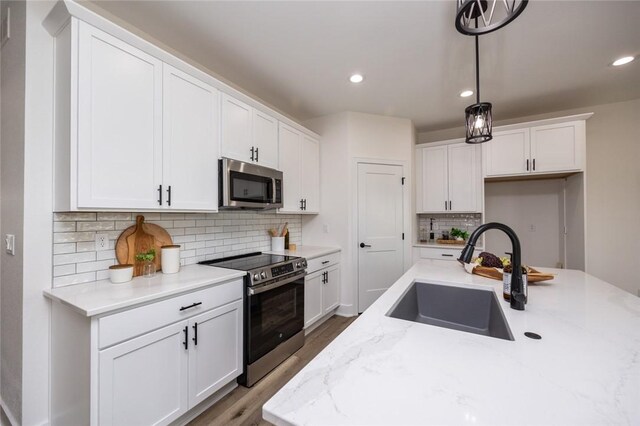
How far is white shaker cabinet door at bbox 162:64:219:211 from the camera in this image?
1.87 meters

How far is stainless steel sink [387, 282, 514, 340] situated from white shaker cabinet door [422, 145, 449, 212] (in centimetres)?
259

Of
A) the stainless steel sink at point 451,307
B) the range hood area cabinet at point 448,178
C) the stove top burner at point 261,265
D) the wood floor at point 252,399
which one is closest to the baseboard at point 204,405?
the wood floor at point 252,399

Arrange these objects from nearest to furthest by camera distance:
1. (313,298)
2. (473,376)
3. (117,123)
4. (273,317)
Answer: (473,376) → (117,123) → (273,317) → (313,298)

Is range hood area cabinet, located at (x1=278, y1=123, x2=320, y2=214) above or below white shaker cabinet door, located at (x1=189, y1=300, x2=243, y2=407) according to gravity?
above

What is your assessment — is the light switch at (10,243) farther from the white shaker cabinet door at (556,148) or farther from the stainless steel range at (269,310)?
the white shaker cabinet door at (556,148)

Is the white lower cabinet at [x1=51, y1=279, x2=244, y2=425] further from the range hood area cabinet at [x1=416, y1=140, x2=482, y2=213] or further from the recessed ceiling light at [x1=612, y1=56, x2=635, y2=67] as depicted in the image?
the recessed ceiling light at [x1=612, y1=56, x2=635, y2=67]

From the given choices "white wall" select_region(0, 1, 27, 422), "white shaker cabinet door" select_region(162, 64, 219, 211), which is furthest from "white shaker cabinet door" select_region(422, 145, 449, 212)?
"white wall" select_region(0, 1, 27, 422)

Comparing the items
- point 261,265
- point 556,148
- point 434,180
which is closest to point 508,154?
point 556,148

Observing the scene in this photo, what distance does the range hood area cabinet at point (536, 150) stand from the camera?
10.5 feet

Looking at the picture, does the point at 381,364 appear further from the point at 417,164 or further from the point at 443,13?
the point at 417,164

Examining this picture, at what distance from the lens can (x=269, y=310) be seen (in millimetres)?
2225

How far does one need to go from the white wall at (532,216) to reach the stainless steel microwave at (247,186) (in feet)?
10.8

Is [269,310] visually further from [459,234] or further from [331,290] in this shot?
[459,234]

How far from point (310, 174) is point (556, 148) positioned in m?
3.02
